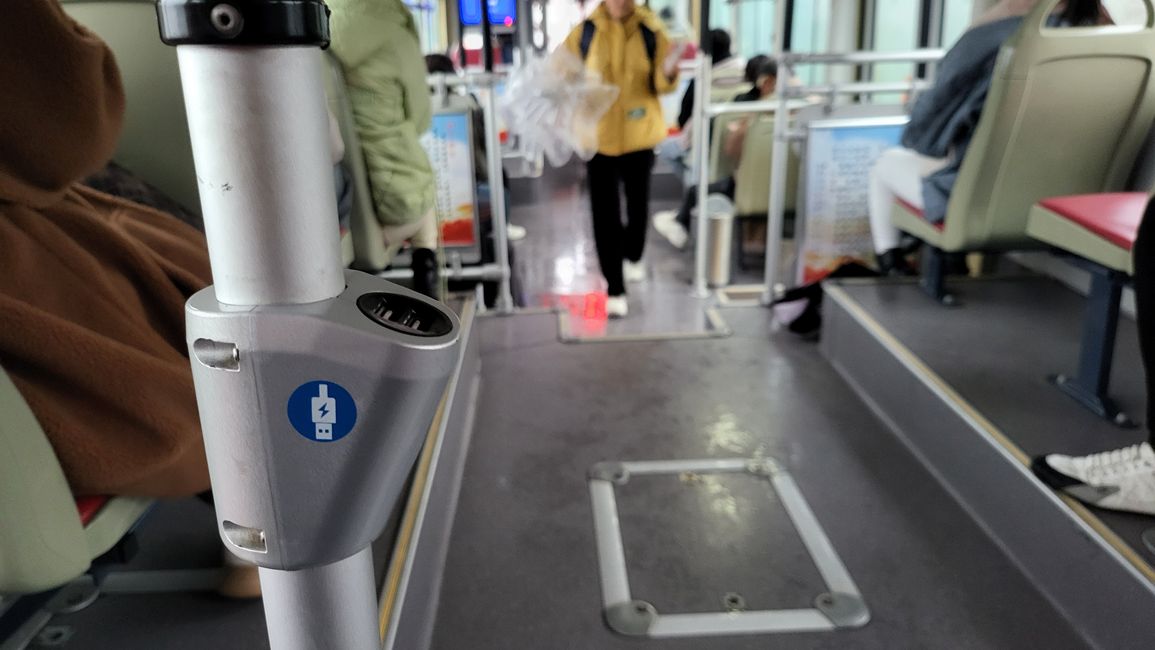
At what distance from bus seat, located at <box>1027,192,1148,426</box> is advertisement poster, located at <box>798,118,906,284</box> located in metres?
1.37

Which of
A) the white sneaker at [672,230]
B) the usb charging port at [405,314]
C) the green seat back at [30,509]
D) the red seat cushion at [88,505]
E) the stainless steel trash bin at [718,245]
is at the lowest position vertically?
the white sneaker at [672,230]

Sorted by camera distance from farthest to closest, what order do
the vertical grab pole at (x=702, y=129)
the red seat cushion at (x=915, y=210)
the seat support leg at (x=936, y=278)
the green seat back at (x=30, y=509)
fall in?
the vertical grab pole at (x=702, y=129) < the seat support leg at (x=936, y=278) < the red seat cushion at (x=915, y=210) < the green seat back at (x=30, y=509)

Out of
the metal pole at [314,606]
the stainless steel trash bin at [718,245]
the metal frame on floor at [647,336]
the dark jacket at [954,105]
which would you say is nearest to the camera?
the metal pole at [314,606]

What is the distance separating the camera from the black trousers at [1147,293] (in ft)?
5.28

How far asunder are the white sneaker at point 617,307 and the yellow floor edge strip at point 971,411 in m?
0.97

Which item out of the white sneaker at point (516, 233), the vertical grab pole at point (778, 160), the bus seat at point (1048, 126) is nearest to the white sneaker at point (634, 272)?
the vertical grab pole at point (778, 160)

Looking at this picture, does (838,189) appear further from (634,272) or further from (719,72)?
(719,72)

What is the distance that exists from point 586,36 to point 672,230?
195 cm

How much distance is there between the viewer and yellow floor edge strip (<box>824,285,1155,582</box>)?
1631mm

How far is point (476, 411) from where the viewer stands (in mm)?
2857

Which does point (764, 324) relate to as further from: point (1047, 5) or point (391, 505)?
point (391, 505)

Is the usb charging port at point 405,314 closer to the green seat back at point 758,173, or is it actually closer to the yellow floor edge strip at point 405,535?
the yellow floor edge strip at point 405,535

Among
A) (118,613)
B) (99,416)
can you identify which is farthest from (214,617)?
(99,416)

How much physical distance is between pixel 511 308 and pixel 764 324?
3.65 ft
